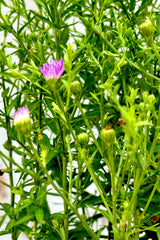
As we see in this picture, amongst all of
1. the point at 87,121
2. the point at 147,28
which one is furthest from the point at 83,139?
the point at 147,28

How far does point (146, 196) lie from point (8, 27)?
0.85 ft

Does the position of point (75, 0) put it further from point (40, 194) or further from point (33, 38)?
point (40, 194)

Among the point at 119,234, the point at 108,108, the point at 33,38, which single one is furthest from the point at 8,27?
the point at 119,234

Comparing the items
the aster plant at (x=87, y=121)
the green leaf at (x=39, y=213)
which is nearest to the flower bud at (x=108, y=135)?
the aster plant at (x=87, y=121)

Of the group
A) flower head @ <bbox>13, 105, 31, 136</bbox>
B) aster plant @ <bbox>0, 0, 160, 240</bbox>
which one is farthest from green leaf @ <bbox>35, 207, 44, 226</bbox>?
flower head @ <bbox>13, 105, 31, 136</bbox>

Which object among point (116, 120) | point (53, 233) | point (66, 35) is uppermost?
point (66, 35)

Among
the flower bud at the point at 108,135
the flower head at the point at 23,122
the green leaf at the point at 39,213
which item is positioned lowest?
the green leaf at the point at 39,213

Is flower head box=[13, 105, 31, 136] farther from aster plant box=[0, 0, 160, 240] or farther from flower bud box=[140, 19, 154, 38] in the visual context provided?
flower bud box=[140, 19, 154, 38]

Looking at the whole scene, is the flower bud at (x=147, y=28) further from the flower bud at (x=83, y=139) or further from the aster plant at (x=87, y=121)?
the flower bud at (x=83, y=139)

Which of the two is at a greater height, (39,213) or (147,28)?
(147,28)

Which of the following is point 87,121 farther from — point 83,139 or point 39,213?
point 39,213

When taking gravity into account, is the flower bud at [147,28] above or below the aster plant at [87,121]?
above

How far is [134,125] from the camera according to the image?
0.26 metres

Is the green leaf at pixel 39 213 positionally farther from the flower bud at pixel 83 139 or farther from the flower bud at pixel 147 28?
the flower bud at pixel 147 28
